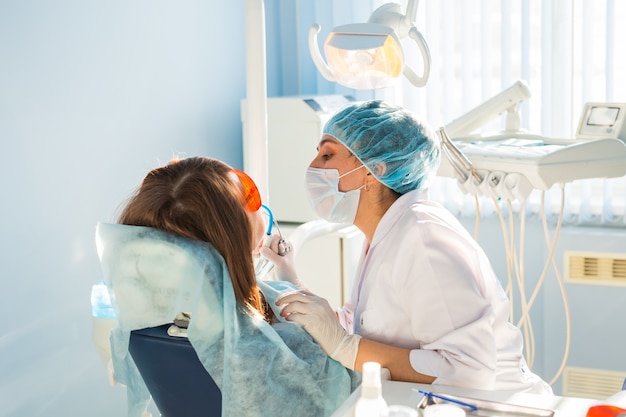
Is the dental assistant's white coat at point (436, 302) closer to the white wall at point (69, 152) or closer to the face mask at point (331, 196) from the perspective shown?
the face mask at point (331, 196)

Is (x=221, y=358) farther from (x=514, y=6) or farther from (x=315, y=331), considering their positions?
(x=514, y=6)

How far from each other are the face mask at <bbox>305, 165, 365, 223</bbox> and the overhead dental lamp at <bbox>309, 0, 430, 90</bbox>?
0.80ft

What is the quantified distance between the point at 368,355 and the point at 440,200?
1706mm

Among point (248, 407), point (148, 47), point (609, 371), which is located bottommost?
point (609, 371)

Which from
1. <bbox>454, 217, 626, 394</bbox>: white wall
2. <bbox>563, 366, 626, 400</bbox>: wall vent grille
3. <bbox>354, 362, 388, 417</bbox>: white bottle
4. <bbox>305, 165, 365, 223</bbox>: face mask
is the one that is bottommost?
<bbox>563, 366, 626, 400</bbox>: wall vent grille

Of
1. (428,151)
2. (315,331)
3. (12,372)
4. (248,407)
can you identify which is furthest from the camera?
(12,372)

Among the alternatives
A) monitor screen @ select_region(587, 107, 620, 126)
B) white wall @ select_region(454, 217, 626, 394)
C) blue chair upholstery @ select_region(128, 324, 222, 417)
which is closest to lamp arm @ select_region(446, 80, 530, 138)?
monitor screen @ select_region(587, 107, 620, 126)

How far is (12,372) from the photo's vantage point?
2174mm

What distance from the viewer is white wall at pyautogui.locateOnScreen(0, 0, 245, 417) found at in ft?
7.14

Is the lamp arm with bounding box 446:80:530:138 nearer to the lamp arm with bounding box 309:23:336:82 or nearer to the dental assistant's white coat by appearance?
the lamp arm with bounding box 309:23:336:82

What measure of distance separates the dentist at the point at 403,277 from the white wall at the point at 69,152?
78 centimetres

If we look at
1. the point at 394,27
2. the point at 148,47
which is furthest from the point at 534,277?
the point at 148,47

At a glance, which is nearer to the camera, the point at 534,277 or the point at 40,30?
the point at 40,30

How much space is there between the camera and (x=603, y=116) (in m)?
2.46
